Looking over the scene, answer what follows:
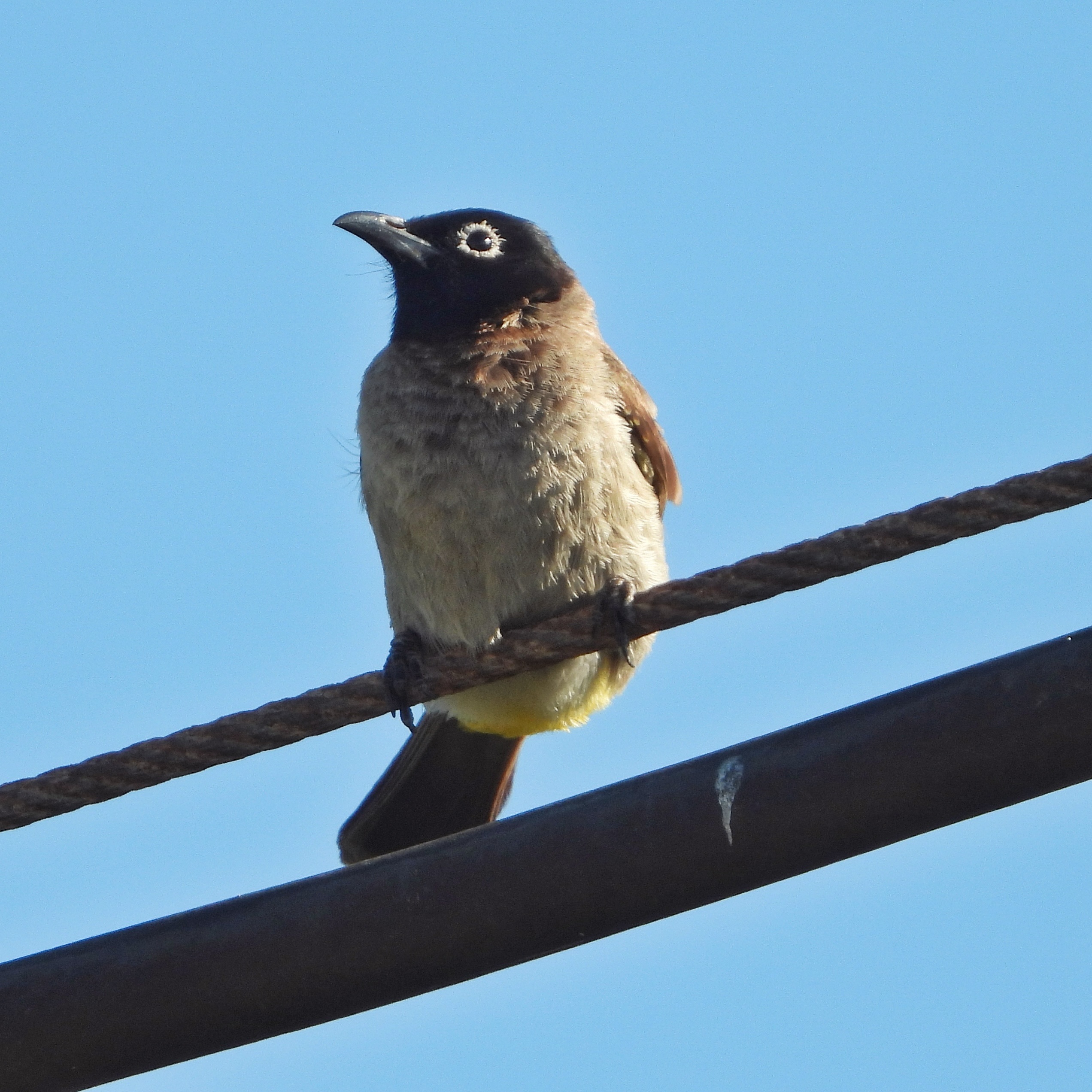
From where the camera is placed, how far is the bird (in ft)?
17.1

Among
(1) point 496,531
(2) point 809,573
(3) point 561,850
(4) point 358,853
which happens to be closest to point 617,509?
(1) point 496,531

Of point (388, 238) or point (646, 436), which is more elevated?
point (388, 238)

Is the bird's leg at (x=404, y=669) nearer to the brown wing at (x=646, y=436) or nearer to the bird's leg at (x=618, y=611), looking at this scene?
the bird's leg at (x=618, y=611)

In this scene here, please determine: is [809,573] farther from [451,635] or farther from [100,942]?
[451,635]

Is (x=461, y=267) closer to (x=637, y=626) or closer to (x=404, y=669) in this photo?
(x=404, y=669)

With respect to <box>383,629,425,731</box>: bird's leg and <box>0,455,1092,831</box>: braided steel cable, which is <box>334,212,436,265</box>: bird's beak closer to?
<box>383,629,425,731</box>: bird's leg

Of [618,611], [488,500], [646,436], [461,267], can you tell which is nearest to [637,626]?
[618,611]

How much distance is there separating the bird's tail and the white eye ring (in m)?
1.85

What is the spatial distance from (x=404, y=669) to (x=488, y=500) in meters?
0.64

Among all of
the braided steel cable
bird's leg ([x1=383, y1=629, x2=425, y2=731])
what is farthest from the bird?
the braided steel cable

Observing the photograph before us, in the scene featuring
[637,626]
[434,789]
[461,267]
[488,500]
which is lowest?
[434,789]

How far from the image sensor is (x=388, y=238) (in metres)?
6.32

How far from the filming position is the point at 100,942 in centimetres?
301

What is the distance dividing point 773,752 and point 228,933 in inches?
42.6
